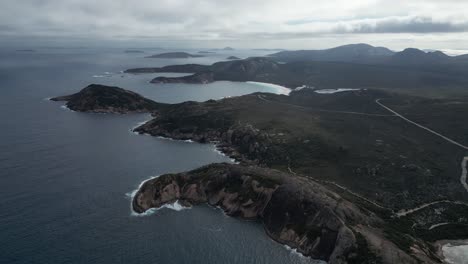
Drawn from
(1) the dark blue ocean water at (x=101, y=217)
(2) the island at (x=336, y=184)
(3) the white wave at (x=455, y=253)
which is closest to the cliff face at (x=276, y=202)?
(2) the island at (x=336, y=184)

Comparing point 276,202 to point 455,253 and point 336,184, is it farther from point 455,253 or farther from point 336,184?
point 455,253

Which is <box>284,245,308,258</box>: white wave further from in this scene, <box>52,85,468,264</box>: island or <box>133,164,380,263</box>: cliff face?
<box>133,164,380,263</box>: cliff face

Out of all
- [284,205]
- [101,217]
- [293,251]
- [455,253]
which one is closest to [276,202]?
[284,205]

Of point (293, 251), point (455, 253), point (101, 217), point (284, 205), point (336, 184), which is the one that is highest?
point (284, 205)

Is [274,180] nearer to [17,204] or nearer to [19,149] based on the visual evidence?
[17,204]

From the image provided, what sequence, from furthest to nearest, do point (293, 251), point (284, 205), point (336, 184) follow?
point (336, 184), point (284, 205), point (293, 251)

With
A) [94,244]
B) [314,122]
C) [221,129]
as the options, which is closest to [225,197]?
[94,244]
